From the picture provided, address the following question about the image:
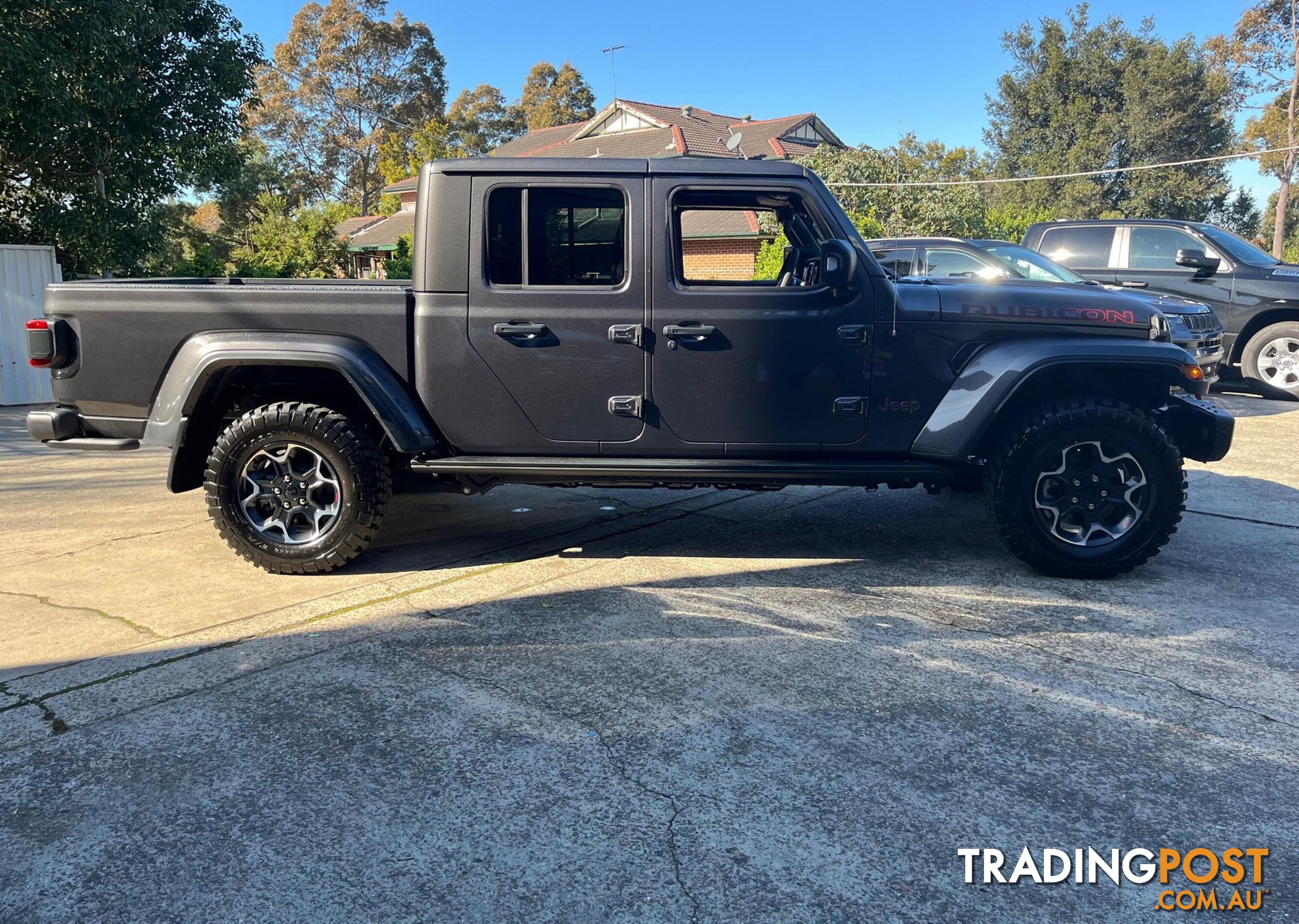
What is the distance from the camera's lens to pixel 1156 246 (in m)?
11.1

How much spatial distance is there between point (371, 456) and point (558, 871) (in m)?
2.78

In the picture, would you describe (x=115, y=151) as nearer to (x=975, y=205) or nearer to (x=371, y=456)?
(x=371, y=456)

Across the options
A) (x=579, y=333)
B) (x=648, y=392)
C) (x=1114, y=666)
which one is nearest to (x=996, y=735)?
(x=1114, y=666)

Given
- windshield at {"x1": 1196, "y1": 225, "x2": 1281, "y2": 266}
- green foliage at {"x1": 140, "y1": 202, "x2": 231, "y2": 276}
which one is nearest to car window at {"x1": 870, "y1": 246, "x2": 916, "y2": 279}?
windshield at {"x1": 1196, "y1": 225, "x2": 1281, "y2": 266}

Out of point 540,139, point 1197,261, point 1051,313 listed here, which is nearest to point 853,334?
point 1051,313

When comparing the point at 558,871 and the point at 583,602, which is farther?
the point at 583,602

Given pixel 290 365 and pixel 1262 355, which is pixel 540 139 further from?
pixel 290 365

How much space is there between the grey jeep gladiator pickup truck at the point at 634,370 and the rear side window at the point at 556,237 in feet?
0.04

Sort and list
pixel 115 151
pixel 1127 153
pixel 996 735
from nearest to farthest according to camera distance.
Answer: pixel 996 735, pixel 115 151, pixel 1127 153

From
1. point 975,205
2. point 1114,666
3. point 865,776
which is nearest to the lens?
point 865,776

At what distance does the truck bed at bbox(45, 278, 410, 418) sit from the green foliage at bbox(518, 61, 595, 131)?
192 ft

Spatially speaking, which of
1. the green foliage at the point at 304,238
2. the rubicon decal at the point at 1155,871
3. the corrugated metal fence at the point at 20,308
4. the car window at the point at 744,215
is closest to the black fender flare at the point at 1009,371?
the car window at the point at 744,215

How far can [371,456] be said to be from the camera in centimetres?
466

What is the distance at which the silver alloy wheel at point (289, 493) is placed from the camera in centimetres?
469
